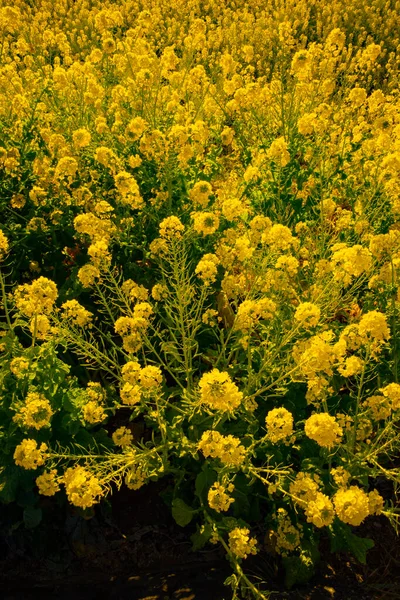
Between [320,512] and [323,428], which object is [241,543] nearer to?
[320,512]

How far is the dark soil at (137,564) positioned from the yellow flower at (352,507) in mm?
787

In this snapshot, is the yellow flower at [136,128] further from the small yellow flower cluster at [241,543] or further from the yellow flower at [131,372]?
the small yellow flower cluster at [241,543]

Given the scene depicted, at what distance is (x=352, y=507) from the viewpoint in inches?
74.1

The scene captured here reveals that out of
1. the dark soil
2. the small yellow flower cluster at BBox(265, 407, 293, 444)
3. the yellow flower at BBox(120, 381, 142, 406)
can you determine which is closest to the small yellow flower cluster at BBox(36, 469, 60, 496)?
the yellow flower at BBox(120, 381, 142, 406)

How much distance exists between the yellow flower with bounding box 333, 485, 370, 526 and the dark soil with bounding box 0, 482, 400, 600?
787 millimetres

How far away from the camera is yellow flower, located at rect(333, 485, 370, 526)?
1881mm

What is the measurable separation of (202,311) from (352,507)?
162cm

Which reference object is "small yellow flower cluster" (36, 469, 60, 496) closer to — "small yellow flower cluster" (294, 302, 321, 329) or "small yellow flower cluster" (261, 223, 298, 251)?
"small yellow flower cluster" (294, 302, 321, 329)

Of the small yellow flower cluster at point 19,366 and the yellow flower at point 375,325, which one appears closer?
the yellow flower at point 375,325

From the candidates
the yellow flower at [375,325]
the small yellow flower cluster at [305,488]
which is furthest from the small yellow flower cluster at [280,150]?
the small yellow flower cluster at [305,488]

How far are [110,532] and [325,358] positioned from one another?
1.51 m


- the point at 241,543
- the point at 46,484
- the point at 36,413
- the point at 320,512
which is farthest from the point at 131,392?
the point at 320,512

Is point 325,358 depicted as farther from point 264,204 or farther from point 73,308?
point 264,204

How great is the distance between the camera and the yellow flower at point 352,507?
188 cm
